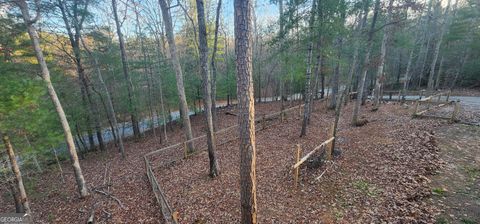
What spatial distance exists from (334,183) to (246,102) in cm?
451

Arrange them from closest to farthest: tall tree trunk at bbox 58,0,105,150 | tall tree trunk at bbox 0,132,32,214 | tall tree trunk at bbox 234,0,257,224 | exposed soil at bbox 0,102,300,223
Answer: tall tree trunk at bbox 234,0,257,224 < tall tree trunk at bbox 0,132,32,214 < exposed soil at bbox 0,102,300,223 < tall tree trunk at bbox 58,0,105,150

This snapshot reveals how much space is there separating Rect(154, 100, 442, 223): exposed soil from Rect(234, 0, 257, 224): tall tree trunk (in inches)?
59.1

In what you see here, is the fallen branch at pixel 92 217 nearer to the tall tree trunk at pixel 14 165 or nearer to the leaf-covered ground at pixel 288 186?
the leaf-covered ground at pixel 288 186

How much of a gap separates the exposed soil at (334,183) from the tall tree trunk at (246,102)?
1.50 metres

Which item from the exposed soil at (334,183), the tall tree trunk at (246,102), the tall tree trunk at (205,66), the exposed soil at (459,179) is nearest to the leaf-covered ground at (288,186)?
the exposed soil at (334,183)

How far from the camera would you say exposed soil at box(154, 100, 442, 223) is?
496 centimetres

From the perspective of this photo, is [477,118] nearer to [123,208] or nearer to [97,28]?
[123,208]

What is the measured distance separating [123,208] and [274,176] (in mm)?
5275

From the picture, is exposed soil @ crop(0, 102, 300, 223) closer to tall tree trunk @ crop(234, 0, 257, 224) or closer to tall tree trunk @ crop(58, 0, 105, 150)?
tall tree trunk @ crop(234, 0, 257, 224)

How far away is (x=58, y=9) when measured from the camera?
34.7 ft

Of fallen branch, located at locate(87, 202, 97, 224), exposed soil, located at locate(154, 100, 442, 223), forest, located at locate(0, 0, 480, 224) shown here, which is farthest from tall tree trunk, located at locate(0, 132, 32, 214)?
exposed soil, located at locate(154, 100, 442, 223)

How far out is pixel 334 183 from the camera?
6.20 metres

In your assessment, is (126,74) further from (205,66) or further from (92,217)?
(92,217)

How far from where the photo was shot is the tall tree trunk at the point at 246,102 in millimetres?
3297
